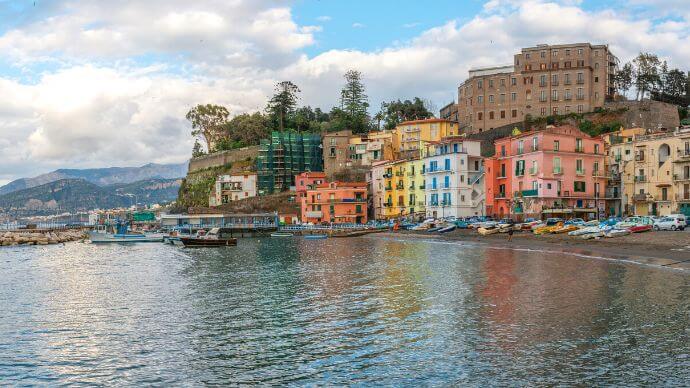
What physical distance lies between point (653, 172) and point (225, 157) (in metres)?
93.6

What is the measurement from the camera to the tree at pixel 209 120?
15062 cm

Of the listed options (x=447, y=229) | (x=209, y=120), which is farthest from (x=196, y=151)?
(x=447, y=229)

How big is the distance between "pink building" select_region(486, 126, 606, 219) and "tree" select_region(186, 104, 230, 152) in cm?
8711

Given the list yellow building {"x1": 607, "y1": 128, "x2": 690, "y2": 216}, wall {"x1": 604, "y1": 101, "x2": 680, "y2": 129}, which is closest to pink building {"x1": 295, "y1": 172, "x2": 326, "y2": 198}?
yellow building {"x1": 607, "y1": 128, "x2": 690, "y2": 216}

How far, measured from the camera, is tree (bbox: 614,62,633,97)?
386ft

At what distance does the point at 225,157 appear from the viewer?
464ft

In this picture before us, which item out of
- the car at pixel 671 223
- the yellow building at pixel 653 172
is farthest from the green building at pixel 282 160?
the car at pixel 671 223

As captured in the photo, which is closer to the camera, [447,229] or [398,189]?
[447,229]

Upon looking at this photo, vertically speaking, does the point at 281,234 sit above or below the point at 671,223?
below

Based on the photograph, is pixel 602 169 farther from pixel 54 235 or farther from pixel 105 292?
pixel 54 235

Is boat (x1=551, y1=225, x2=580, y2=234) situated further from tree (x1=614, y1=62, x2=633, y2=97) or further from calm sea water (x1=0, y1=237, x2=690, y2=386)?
tree (x1=614, y1=62, x2=633, y2=97)

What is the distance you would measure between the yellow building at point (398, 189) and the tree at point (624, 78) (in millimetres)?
47664

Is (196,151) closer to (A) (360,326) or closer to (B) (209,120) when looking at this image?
(B) (209,120)

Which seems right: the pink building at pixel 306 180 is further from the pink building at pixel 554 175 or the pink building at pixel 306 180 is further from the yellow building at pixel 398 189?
the pink building at pixel 554 175
